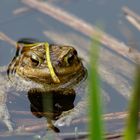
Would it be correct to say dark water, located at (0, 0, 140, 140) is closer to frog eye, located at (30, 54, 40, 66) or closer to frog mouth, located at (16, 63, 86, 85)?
frog mouth, located at (16, 63, 86, 85)

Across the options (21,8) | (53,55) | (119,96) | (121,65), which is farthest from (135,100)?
(21,8)

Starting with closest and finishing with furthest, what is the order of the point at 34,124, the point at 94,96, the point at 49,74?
1. the point at 94,96
2. the point at 34,124
3. the point at 49,74

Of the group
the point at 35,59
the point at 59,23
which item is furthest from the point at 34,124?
the point at 59,23

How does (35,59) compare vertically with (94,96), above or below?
below

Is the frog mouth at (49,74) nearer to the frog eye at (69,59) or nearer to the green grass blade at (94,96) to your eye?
the frog eye at (69,59)

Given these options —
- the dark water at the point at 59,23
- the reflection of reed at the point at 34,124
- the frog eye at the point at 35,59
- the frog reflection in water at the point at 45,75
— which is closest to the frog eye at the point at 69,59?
the frog reflection in water at the point at 45,75

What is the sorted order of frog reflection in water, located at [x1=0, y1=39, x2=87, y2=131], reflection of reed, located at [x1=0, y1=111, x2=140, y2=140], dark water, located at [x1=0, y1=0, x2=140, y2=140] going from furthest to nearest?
dark water, located at [x1=0, y1=0, x2=140, y2=140], frog reflection in water, located at [x1=0, y1=39, x2=87, y2=131], reflection of reed, located at [x1=0, y1=111, x2=140, y2=140]

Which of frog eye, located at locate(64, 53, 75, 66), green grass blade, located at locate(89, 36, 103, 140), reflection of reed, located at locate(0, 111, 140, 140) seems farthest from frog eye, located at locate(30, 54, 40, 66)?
green grass blade, located at locate(89, 36, 103, 140)

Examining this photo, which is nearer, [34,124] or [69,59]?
[34,124]

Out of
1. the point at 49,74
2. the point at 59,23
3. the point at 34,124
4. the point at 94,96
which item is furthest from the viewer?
the point at 59,23

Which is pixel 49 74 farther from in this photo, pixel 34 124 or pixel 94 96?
pixel 94 96
